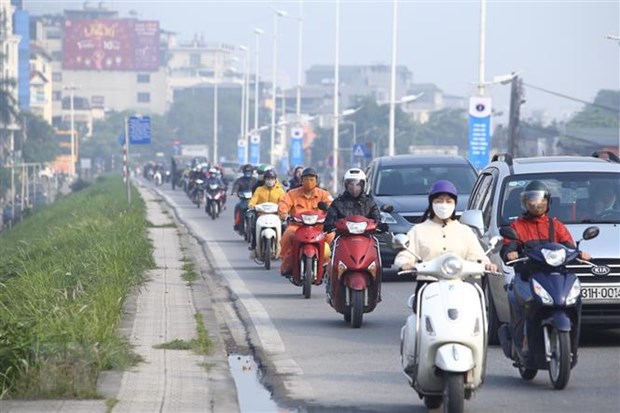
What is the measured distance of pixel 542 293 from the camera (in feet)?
38.3

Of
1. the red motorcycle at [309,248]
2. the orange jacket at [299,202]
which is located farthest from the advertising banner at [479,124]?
the red motorcycle at [309,248]

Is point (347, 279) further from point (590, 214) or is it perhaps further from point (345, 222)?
point (590, 214)

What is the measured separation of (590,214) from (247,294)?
642 centimetres

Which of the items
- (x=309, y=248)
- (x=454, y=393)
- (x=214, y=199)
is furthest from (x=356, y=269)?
(x=214, y=199)

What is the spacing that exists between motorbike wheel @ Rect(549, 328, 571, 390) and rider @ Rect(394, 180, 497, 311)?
0.95 meters

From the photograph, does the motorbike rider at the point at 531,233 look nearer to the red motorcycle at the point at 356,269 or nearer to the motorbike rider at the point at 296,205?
the red motorcycle at the point at 356,269

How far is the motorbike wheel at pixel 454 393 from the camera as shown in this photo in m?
9.98

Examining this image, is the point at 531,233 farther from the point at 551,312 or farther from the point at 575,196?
the point at 575,196

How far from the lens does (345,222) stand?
16203mm

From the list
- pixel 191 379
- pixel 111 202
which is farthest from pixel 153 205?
pixel 191 379

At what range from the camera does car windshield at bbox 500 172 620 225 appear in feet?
50.3

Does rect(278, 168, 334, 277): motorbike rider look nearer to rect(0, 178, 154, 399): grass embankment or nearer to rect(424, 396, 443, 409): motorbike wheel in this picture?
rect(0, 178, 154, 399): grass embankment

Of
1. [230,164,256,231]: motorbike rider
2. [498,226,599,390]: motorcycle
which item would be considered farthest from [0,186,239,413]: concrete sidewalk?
[230,164,256,231]: motorbike rider

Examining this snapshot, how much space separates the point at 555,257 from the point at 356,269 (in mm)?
4631
